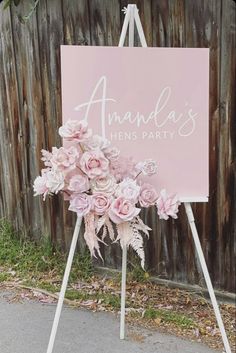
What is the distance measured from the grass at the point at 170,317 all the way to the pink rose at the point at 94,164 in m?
1.37

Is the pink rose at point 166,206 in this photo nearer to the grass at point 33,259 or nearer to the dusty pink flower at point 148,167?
the dusty pink flower at point 148,167

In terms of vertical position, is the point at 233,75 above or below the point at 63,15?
below

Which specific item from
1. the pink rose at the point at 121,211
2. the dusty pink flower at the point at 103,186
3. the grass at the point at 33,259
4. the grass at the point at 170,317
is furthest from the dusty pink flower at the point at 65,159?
the grass at the point at 33,259

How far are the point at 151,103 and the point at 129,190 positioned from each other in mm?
440

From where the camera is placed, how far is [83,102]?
2.21 meters

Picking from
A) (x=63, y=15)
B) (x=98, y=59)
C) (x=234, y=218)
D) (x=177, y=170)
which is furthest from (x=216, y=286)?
(x=63, y=15)

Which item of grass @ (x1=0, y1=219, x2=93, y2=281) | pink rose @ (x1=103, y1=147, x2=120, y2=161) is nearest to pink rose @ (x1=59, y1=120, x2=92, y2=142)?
pink rose @ (x1=103, y1=147, x2=120, y2=161)

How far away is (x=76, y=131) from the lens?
206 cm

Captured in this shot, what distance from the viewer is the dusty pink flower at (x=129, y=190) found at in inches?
81.3

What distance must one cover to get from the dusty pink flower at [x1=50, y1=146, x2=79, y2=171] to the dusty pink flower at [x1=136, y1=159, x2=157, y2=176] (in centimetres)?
29

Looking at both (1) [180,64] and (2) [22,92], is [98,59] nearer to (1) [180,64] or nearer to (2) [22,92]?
(1) [180,64]

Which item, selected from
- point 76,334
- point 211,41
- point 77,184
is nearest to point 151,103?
point 77,184

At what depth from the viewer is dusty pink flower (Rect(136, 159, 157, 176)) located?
216cm

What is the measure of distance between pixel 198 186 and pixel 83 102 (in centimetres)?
65
